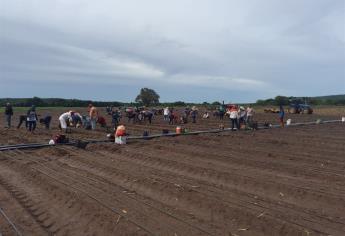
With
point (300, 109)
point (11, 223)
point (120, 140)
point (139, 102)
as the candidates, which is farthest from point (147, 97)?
point (11, 223)

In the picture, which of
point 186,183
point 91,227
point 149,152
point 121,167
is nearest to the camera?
point 91,227

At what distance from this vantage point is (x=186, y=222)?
617cm

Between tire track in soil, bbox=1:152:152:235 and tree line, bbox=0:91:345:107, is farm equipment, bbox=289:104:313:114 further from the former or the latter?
tire track in soil, bbox=1:152:152:235

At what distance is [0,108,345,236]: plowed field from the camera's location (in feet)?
19.8

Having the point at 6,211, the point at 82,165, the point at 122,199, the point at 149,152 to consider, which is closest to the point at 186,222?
the point at 122,199

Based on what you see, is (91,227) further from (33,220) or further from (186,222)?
(186,222)

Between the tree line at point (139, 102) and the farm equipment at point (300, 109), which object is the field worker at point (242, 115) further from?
the tree line at point (139, 102)

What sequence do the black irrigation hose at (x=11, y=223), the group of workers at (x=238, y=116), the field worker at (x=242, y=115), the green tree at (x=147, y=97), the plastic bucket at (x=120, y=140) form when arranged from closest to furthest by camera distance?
the black irrigation hose at (x=11, y=223) → the plastic bucket at (x=120, y=140) → the group of workers at (x=238, y=116) → the field worker at (x=242, y=115) → the green tree at (x=147, y=97)

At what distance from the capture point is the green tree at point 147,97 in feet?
260

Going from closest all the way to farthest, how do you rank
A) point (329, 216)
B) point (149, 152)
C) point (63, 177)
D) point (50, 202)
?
point (329, 216) → point (50, 202) → point (63, 177) → point (149, 152)

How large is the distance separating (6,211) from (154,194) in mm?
2634

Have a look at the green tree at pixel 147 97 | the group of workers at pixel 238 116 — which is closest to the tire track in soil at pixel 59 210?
the group of workers at pixel 238 116

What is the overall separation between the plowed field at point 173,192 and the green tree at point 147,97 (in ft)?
214

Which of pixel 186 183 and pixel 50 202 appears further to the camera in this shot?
pixel 186 183
